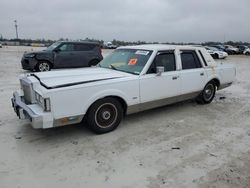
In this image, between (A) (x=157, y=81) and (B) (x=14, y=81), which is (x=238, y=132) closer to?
(A) (x=157, y=81)

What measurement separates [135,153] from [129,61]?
7.29 ft

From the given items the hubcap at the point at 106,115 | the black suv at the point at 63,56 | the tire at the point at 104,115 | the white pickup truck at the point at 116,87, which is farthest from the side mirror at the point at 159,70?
the black suv at the point at 63,56

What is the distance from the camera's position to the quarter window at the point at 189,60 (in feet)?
19.2

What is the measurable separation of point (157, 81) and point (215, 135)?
153 cm

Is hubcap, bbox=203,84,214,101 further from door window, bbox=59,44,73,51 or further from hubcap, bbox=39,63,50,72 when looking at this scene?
hubcap, bbox=39,63,50,72

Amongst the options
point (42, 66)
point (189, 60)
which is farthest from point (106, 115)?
point (42, 66)

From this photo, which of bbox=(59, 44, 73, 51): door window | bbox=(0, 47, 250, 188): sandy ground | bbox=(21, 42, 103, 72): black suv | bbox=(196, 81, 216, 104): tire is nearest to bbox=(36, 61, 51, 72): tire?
bbox=(21, 42, 103, 72): black suv

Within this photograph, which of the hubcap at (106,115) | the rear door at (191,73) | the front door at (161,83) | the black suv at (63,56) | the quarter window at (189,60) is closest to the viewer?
the hubcap at (106,115)

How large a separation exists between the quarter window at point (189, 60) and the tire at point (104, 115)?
82.3 inches

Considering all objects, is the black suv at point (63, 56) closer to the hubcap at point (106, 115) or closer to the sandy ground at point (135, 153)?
the sandy ground at point (135, 153)

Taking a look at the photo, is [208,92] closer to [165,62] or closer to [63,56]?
[165,62]

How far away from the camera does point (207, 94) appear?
658 centimetres

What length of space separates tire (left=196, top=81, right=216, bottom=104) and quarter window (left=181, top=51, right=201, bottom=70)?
701 mm

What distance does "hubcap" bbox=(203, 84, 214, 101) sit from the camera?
651 centimetres
